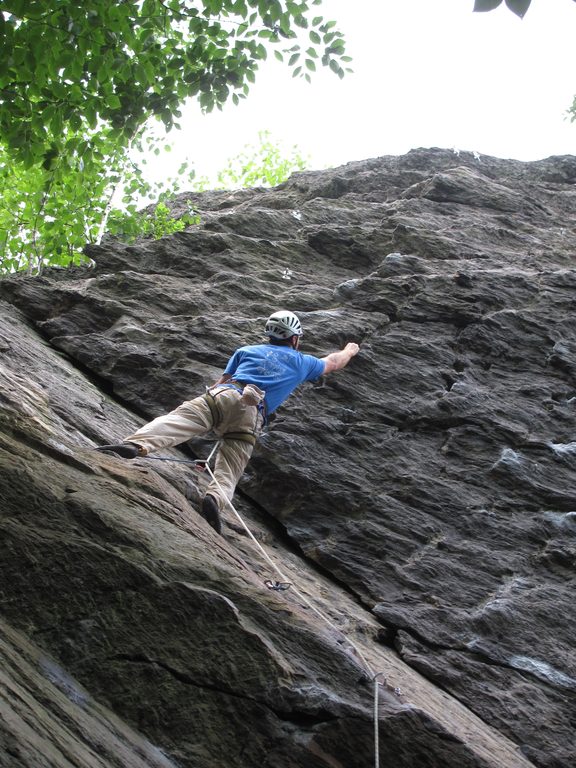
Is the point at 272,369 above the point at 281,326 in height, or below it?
below

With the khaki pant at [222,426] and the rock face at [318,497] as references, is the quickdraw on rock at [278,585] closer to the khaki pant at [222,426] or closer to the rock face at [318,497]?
the rock face at [318,497]

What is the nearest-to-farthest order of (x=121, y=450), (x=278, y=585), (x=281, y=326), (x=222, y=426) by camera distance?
Answer: 1. (x=278, y=585)
2. (x=121, y=450)
3. (x=222, y=426)
4. (x=281, y=326)

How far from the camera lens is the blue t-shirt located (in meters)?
9.04

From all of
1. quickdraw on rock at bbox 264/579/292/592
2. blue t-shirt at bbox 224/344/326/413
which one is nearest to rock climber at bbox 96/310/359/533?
blue t-shirt at bbox 224/344/326/413

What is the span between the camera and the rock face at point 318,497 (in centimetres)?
537

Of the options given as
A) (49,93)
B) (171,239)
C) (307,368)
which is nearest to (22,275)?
(171,239)

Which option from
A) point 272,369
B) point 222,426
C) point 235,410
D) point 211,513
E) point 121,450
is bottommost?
point 211,513

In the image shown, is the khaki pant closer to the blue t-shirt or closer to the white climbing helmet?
the blue t-shirt

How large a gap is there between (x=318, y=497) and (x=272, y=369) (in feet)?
5.24

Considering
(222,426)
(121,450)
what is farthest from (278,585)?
(222,426)

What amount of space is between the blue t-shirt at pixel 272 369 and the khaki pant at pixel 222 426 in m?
0.32

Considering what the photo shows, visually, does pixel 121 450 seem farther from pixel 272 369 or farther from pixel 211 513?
pixel 272 369

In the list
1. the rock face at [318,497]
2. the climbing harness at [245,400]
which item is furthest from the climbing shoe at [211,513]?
the climbing harness at [245,400]

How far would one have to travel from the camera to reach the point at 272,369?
9172 mm
